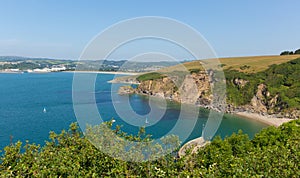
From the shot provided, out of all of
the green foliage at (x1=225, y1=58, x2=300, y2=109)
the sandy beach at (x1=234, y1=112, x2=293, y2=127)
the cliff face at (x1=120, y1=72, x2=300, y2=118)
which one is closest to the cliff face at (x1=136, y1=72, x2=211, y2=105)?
the cliff face at (x1=120, y1=72, x2=300, y2=118)

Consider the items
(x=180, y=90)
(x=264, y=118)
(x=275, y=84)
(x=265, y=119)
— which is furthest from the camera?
(x=275, y=84)

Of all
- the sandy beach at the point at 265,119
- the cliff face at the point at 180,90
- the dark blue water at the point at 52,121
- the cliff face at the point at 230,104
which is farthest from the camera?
the cliff face at the point at 180,90

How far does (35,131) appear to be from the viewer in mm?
46969

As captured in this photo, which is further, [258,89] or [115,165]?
[258,89]

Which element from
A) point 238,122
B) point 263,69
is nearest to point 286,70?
point 263,69

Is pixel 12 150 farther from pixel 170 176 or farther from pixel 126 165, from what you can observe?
pixel 170 176

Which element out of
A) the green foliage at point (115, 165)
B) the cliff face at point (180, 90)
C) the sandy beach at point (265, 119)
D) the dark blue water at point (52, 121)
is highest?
the green foliage at point (115, 165)

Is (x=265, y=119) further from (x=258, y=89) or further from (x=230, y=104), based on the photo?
(x=258, y=89)

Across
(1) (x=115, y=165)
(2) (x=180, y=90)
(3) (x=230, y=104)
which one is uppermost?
(1) (x=115, y=165)

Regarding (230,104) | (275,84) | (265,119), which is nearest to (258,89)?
(275,84)

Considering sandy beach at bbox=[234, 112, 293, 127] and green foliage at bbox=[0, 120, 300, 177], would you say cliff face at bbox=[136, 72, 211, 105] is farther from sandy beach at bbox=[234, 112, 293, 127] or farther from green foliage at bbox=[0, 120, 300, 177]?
green foliage at bbox=[0, 120, 300, 177]

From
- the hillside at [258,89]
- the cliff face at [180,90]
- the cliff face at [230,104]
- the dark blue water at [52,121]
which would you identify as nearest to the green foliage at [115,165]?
the dark blue water at [52,121]

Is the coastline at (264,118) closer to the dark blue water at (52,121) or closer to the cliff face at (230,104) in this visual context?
the cliff face at (230,104)

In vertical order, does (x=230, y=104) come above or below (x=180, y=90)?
below
